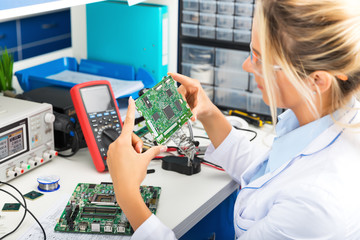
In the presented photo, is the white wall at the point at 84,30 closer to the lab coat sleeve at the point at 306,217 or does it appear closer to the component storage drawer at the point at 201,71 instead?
the component storage drawer at the point at 201,71

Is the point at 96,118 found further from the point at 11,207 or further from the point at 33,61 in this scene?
the point at 33,61

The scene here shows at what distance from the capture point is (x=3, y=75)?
1.83m

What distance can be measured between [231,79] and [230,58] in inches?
3.6

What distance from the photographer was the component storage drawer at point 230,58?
75.2 inches

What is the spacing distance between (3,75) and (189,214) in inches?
40.5

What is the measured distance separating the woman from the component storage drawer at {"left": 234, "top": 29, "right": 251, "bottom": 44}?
77 centimetres

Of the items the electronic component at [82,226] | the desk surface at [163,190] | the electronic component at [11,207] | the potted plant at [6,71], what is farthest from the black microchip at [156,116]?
the potted plant at [6,71]

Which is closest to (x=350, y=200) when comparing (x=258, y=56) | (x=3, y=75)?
(x=258, y=56)

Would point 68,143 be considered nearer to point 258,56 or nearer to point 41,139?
point 41,139

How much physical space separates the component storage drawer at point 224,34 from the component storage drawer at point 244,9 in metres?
0.08

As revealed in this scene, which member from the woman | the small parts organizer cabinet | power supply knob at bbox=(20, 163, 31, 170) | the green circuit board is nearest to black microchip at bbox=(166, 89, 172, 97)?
the green circuit board

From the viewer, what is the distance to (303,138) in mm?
1099

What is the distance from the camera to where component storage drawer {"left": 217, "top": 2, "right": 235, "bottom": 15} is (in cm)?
185

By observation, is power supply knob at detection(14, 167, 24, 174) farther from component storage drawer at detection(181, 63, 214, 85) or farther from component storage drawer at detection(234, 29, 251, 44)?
component storage drawer at detection(234, 29, 251, 44)
